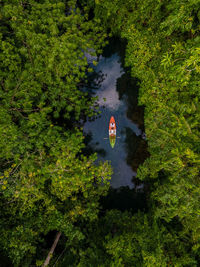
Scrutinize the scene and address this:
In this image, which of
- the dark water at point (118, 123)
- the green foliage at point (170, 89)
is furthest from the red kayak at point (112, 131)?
the green foliage at point (170, 89)

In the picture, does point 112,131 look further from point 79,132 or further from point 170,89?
point 170,89

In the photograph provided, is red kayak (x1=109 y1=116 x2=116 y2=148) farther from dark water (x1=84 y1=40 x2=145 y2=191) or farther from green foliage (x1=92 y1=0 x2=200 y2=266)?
green foliage (x1=92 y1=0 x2=200 y2=266)

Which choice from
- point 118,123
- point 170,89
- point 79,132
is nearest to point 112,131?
point 118,123

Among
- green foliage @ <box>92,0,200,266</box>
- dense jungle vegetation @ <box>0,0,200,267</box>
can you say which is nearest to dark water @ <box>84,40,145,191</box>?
green foliage @ <box>92,0,200,266</box>

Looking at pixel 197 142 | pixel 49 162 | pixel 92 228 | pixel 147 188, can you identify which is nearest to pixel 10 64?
pixel 49 162

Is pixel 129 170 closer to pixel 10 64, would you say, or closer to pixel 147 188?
pixel 147 188

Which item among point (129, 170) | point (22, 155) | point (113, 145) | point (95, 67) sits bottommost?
point (22, 155)
